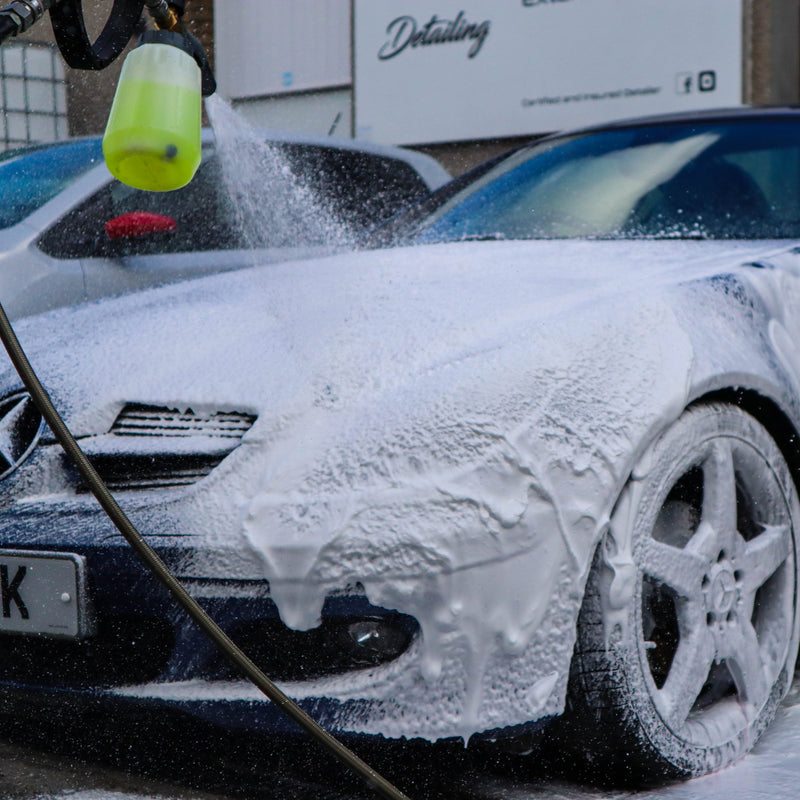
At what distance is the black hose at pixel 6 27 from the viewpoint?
1374 millimetres

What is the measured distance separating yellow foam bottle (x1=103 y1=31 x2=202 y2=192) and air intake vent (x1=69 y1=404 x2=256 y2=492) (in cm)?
43

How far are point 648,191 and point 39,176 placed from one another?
198 cm

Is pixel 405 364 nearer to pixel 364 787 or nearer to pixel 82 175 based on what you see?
pixel 364 787

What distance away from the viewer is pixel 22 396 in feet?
6.22

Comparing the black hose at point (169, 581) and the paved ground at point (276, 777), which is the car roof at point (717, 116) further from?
the black hose at point (169, 581)

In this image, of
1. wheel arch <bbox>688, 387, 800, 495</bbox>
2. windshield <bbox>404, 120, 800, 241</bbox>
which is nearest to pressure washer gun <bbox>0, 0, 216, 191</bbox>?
wheel arch <bbox>688, 387, 800, 495</bbox>

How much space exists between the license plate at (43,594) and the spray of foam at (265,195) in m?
1.49

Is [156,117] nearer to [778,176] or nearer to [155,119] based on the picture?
[155,119]

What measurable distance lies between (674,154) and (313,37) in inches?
126

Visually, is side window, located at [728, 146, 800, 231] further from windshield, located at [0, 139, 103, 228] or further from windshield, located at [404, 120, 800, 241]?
windshield, located at [0, 139, 103, 228]

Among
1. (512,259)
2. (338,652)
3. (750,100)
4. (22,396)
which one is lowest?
(338,652)

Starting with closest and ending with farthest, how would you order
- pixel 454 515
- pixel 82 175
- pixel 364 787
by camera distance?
1. pixel 454 515
2. pixel 364 787
3. pixel 82 175

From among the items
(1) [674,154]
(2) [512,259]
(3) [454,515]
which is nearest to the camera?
(3) [454,515]

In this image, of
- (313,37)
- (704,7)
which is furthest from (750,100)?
(313,37)
